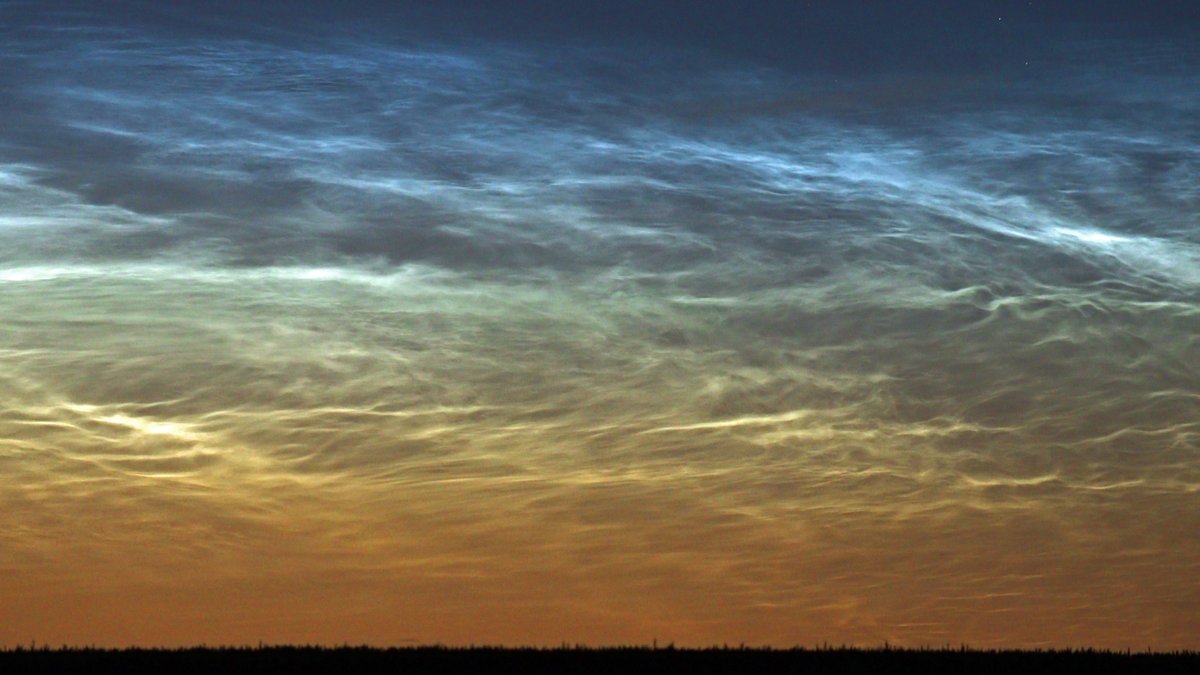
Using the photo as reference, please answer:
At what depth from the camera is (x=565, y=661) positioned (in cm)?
3012

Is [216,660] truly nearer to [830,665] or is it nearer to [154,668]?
[154,668]

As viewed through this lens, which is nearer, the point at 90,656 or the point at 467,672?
the point at 467,672

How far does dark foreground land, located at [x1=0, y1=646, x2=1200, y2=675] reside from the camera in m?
29.7

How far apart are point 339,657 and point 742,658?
8.19 metres

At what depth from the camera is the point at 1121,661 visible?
31.3 meters

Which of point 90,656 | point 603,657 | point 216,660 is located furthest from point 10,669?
point 603,657

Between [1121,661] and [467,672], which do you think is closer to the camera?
[467,672]

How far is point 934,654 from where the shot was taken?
32.2 metres

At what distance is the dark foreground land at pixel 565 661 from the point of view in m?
29.7

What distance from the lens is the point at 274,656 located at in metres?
30.6

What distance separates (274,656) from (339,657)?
130cm

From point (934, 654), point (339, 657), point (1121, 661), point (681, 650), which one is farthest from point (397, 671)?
point (1121, 661)

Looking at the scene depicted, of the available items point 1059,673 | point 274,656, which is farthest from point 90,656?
point 1059,673

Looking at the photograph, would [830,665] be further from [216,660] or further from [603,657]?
[216,660]
